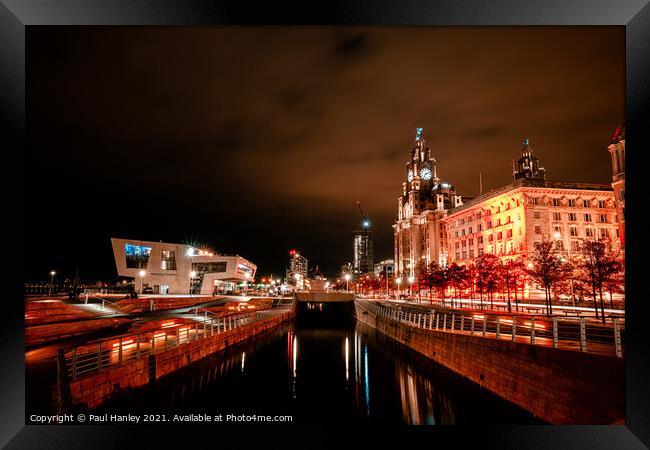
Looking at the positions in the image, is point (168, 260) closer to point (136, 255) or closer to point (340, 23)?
point (136, 255)

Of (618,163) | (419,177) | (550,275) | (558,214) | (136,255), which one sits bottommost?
(550,275)

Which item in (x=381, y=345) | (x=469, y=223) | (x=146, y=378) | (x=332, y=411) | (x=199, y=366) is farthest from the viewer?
(x=469, y=223)

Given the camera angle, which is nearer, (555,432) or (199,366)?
(555,432)

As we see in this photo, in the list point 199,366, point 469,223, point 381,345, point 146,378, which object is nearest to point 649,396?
point 146,378

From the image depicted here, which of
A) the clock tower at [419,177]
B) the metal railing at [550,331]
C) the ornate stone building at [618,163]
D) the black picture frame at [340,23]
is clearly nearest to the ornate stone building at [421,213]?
the clock tower at [419,177]

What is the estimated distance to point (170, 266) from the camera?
68062 mm

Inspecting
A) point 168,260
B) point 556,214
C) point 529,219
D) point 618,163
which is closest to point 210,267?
point 168,260

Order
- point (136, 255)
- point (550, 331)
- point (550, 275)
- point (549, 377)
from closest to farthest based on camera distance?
point (549, 377)
point (550, 331)
point (550, 275)
point (136, 255)

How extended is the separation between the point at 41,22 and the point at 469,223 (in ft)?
278

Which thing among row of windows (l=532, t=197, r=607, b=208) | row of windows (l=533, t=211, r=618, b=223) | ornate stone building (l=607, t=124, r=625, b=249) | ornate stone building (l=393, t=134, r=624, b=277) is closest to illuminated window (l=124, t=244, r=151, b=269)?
ornate stone building (l=393, t=134, r=624, b=277)

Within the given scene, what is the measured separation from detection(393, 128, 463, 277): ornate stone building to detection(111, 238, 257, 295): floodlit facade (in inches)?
2143

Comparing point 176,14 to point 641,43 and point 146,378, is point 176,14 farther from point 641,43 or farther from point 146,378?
point 146,378

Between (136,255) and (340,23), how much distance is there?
209ft

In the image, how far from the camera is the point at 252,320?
3744 centimetres
